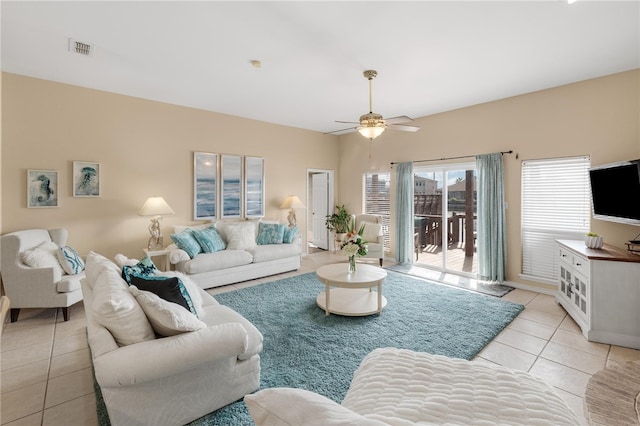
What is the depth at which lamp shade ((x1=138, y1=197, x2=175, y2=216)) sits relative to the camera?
14.0ft

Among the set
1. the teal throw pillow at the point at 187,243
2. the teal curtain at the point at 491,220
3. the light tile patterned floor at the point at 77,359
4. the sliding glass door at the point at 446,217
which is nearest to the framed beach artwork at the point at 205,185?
the teal throw pillow at the point at 187,243

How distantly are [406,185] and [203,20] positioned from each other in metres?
4.42

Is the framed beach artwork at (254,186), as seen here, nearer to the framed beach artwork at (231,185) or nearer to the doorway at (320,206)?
the framed beach artwork at (231,185)

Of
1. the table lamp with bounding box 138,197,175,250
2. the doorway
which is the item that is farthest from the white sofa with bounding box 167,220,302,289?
the doorway

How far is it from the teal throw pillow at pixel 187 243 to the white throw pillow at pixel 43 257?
52.0 inches

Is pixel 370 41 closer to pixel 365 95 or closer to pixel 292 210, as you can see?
pixel 365 95

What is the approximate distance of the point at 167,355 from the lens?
5.10 ft

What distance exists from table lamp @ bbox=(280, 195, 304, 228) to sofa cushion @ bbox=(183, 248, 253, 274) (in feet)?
5.38

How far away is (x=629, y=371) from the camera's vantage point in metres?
1.16

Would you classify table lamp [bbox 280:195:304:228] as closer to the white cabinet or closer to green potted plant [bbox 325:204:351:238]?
green potted plant [bbox 325:204:351:238]

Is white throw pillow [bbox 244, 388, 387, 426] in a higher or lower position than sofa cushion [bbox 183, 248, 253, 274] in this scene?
higher

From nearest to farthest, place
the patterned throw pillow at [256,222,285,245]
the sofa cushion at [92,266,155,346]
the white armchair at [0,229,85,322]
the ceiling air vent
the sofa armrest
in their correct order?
1. the sofa armrest
2. the sofa cushion at [92,266,155,346]
3. the ceiling air vent
4. the white armchair at [0,229,85,322]
5. the patterned throw pillow at [256,222,285,245]

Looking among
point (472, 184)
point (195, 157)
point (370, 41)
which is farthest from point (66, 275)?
point (472, 184)

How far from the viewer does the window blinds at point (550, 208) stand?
3.92 metres
